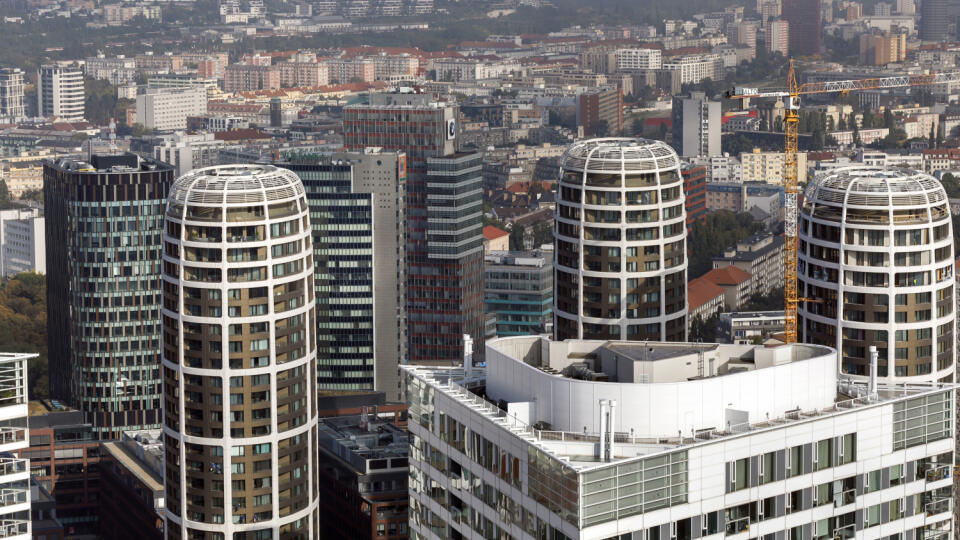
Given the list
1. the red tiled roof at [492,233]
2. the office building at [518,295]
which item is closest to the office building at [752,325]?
the office building at [518,295]

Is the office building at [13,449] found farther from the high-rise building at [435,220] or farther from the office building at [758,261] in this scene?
the office building at [758,261]

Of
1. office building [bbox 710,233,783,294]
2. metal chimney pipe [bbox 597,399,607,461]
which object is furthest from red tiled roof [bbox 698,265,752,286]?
metal chimney pipe [bbox 597,399,607,461]

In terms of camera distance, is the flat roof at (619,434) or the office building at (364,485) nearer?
the flat roof at (619,434)

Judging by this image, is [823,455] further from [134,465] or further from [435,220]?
[435,220]

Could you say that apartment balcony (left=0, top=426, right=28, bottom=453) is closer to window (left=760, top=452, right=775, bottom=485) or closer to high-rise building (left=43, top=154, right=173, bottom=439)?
window (left=760, top=452, right=775, bottom=485)

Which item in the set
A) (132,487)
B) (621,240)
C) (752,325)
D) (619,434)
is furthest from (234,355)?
(752,325)

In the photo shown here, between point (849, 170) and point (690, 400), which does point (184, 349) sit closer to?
point (849, 170)
